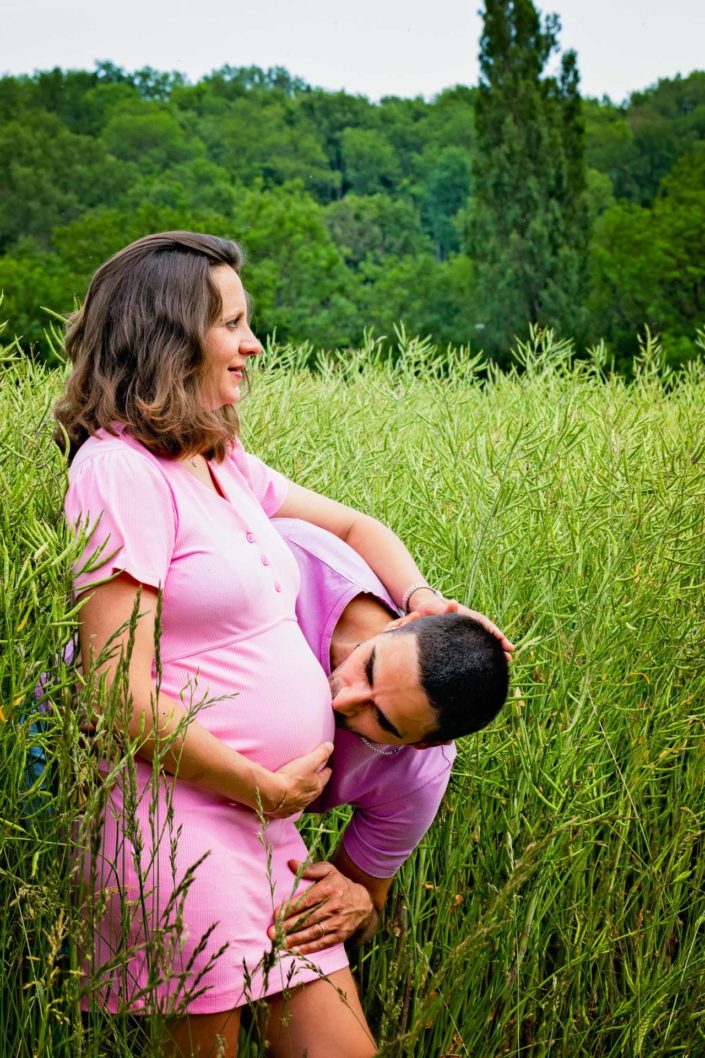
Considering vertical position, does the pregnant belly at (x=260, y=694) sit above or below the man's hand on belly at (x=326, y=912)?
above

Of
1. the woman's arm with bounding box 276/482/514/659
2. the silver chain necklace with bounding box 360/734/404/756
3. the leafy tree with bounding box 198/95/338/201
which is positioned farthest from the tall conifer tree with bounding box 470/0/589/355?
the silver chain necklace with bounding box 360/734/404/756

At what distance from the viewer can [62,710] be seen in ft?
5.73

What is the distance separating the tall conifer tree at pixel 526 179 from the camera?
1856 cm

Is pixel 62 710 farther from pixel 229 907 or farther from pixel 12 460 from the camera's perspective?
pixel 12 460

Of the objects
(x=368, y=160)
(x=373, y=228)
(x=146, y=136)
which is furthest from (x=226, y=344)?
(x=368, y=160)

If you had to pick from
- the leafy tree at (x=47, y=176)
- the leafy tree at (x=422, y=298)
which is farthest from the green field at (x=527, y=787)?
the leafy tree at (x=47, y=176)

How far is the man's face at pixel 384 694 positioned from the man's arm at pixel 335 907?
26cm

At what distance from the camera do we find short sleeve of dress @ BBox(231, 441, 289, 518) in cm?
229

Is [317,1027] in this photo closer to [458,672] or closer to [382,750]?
[382,750]

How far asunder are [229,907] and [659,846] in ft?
3.98

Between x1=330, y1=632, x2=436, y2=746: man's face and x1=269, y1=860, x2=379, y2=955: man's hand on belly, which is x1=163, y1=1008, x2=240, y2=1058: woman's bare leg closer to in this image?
x1=269, y1=860, x2=379, y2=955: man's hand on belly

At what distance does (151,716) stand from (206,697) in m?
0.15

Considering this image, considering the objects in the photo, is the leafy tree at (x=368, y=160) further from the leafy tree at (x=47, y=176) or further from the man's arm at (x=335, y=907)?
the man's arm at (x=335, y=907)

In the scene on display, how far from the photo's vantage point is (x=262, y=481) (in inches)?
91.6
